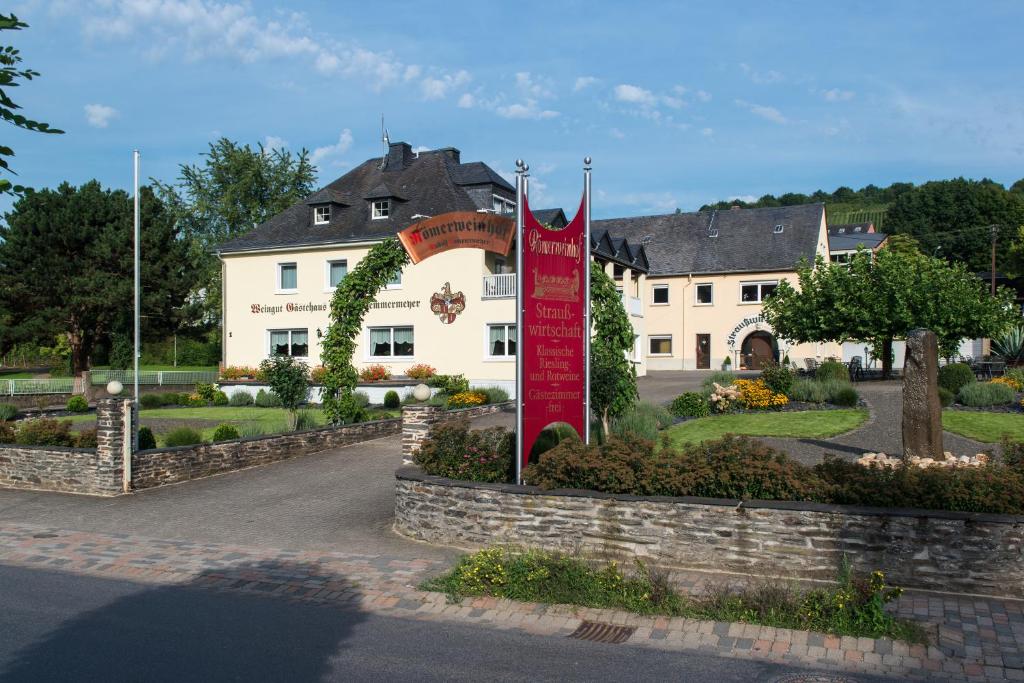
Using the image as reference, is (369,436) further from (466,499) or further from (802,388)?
(802,388)

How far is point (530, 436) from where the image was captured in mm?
11117

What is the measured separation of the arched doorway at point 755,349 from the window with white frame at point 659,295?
5.15m

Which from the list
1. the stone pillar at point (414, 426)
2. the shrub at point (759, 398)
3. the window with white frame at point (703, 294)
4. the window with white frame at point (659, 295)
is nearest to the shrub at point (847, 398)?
the shrub at point (759, 398)

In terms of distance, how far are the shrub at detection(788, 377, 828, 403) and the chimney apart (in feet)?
79.2

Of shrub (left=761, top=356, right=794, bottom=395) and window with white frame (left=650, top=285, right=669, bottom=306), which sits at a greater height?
window with white frame (left=650, top=285, right=669, bottom=306)

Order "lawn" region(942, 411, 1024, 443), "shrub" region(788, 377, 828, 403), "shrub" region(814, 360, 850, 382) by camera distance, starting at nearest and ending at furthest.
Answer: "lawn" region(942, 411, 1024, 443) → "shrub" region(788, 377, 828, 403) → "shrub" region(814, 360, 850, 382)

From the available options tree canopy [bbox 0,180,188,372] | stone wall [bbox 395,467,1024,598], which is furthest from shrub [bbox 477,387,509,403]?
tree canopy [bbox 0,180,188,372]

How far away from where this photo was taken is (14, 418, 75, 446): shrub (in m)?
16.3

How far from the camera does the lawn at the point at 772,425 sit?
57.9ft

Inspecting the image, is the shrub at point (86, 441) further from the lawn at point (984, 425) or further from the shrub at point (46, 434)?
the lawn at point (984, 425)

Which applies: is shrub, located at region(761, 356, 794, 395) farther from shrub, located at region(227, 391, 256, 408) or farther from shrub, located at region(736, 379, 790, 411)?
shrub, located at region(227, 391, 256, 408)

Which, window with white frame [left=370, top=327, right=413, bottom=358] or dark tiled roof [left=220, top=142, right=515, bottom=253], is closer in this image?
window with white frame [left=370, top=327, right=413, bottom=358]

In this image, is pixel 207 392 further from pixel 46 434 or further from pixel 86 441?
pixel 86 441

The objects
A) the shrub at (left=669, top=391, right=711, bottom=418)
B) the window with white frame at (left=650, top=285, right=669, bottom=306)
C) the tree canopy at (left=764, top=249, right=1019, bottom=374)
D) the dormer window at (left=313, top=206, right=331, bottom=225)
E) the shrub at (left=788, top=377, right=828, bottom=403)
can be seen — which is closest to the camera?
the shrub at (left=669, top=391, right=711, bottom=418)
